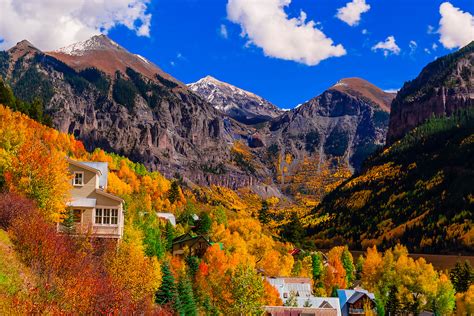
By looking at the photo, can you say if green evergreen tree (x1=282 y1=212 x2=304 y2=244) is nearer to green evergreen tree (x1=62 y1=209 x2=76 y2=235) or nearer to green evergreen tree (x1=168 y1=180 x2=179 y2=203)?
green evergreen tree (x1=168 y1=180 x2=179 y2=203)

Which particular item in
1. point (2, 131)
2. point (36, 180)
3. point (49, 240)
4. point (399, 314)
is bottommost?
point (399, 314)

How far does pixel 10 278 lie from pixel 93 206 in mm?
17251

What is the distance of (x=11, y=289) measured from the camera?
2533cm

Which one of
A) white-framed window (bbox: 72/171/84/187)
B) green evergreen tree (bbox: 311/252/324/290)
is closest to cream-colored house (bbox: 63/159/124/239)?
white-framed window (bbox: 72/171/84/187)

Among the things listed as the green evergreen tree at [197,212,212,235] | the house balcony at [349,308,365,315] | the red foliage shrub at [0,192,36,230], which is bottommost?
the house balcony at [349,308,365,315]

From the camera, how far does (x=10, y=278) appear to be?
1043 inches

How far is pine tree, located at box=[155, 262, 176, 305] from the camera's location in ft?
136

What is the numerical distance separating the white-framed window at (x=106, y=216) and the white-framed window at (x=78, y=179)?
2.82 meters

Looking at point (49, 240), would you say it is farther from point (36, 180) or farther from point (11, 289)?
point (36, 180)

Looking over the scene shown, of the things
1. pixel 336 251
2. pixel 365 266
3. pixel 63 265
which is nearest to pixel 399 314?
pixel 365 266

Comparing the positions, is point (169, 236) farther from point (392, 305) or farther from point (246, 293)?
point (392, 305)

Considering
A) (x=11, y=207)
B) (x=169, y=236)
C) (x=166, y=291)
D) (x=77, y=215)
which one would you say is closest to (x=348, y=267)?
(x=169, y=236)

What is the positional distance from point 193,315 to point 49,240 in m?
16.9

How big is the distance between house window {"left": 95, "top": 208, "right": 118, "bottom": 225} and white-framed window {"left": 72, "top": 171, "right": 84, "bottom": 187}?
2.85 m
